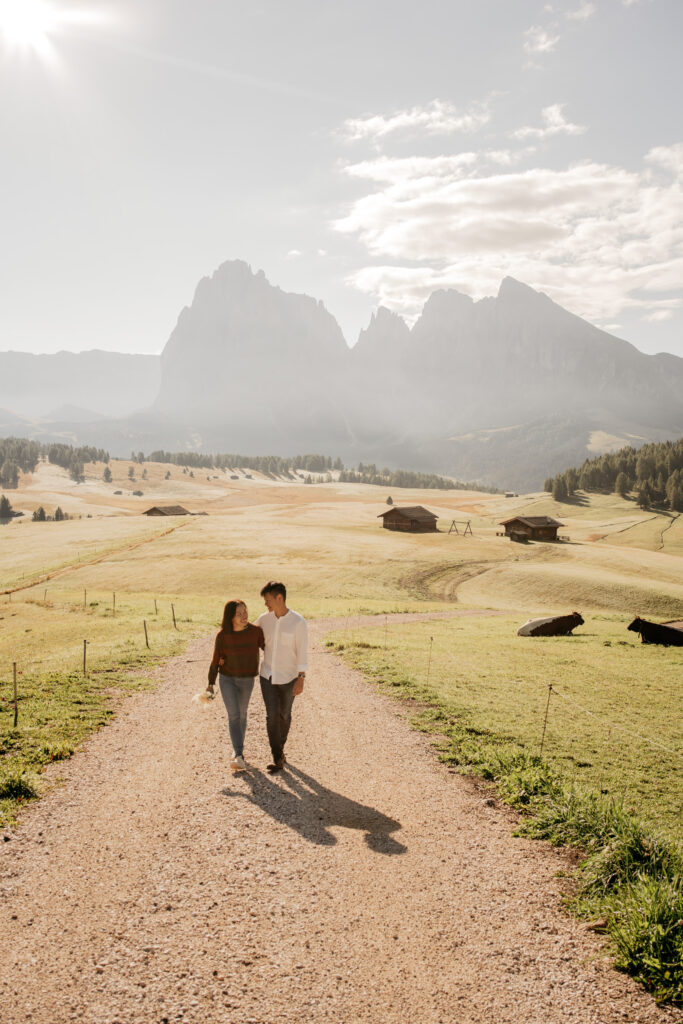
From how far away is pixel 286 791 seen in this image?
1080cm

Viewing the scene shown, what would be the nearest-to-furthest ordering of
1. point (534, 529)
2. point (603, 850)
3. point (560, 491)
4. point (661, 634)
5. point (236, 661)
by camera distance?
point (603, 850) < point (236, 661) < point (661, 634) < point (534, 529) < point (560, 491)

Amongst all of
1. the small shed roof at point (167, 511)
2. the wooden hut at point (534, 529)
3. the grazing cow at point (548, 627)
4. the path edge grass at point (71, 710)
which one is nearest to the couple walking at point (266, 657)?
the path edge grass at point (71, 710)

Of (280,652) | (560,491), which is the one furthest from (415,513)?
(280,652)

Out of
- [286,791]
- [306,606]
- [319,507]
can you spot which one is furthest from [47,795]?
[319,507]

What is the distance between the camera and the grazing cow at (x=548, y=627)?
33.0m

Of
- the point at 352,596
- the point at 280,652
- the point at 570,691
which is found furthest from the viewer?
the point at 352,596

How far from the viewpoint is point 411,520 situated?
4274 inches

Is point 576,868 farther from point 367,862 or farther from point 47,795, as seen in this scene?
point 47,795

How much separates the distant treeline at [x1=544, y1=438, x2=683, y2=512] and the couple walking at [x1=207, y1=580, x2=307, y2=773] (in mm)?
151138

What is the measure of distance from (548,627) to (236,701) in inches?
1044

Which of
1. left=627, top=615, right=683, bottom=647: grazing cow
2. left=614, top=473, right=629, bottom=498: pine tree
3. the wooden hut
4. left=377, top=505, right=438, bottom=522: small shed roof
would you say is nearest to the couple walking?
left=627, top=615, right=683, bottom=647: grazing cow

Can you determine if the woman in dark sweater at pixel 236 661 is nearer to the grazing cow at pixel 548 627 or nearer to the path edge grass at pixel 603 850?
the path edge grass at pixel 603 850

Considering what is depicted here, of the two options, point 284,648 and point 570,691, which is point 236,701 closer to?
point 284,648

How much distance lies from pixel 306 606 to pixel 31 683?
1080 inches
